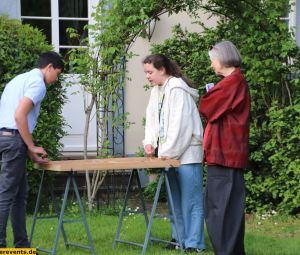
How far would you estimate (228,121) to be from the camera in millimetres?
5223

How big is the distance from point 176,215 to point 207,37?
353cm

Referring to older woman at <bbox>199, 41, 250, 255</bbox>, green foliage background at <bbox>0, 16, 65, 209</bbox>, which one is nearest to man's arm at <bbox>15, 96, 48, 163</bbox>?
older woman at <bbox>199, 41, 250, 255</bbox>

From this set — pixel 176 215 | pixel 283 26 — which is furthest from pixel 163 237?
pixel 283 26

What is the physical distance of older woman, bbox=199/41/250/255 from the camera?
205 inches

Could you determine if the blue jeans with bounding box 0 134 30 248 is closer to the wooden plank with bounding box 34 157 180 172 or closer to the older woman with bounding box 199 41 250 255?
the wooden plank with bounding box 34 157 180 172

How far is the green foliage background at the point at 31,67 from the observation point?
25.5ft

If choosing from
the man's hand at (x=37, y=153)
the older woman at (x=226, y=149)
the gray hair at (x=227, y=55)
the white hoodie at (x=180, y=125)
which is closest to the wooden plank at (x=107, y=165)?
the man's hand at (x=37, y=153)

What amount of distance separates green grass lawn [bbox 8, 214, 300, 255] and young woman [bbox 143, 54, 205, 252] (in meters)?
0.31

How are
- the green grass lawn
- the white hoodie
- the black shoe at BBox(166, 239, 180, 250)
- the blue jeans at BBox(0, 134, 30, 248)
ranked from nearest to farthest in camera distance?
the blue jeans at BBox(0, 134, 30, 248) < the white hoodie < the black shoe at BBox(166, 239, 180, 250) < the green grass lawn

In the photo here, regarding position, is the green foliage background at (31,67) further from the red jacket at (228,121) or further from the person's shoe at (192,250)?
the red jacket at (228,121)

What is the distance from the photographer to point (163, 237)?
6.76 meters

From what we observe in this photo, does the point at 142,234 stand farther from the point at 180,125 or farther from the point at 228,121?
the point at 228,121

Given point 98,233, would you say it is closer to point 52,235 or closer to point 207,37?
point 52,235

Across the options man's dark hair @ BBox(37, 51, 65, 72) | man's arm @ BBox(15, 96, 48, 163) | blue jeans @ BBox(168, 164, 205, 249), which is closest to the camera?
man's arm @ BBox(15, 96, 48, 163)
